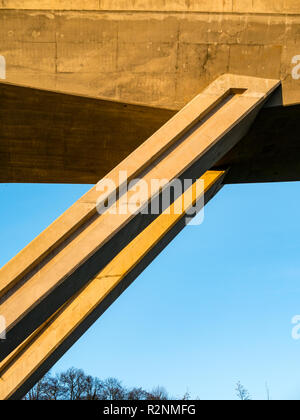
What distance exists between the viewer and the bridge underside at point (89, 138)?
7.57 m

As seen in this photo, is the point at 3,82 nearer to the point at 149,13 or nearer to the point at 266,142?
the point at 149,13

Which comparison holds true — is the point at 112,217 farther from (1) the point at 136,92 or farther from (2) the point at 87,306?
(2) the point at 87,306

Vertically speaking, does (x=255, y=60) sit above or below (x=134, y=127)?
above

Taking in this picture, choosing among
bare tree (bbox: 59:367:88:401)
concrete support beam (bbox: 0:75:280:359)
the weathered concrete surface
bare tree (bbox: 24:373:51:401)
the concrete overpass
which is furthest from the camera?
bare tree (bbox: 59:367:88:401)

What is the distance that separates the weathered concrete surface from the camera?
7.31m

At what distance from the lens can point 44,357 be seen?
9023 millimetres

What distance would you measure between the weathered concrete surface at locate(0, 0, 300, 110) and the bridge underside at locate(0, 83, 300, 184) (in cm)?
27

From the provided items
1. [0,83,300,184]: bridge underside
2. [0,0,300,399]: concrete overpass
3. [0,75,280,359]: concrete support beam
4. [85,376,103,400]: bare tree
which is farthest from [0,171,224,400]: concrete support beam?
[85,376,103,400]: bare tree

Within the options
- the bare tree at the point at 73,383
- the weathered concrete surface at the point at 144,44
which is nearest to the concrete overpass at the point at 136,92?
the weathered concrete surface at the point at 144,44

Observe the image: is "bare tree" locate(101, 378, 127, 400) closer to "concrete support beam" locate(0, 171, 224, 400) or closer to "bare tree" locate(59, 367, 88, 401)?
"bare tree" locate(59, 367, 88, 401)

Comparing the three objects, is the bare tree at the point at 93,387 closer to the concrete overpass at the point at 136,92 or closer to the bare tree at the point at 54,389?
the bare tree at the point at 54,389

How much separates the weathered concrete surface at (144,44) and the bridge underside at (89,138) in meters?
0.27
